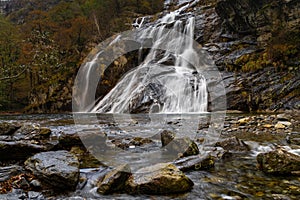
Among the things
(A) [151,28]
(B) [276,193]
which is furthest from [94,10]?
(B) [276,193]

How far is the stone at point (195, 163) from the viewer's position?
4879 millimetres

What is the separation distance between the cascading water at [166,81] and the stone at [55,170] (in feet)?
43.4

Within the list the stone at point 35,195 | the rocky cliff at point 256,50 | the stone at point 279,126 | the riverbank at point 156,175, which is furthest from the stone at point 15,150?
the rocky cliff at point 256,50

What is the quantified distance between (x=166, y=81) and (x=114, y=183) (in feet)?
52.8

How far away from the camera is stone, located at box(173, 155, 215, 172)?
16.0ft

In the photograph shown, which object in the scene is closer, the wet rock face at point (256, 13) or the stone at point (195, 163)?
the stone at point (195, 163)

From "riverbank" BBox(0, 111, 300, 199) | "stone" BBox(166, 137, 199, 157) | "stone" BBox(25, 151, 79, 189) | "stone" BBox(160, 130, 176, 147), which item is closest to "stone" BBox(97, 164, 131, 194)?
"riverbank" BBox(0, 111, 300, 199)

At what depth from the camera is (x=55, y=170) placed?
13.2 ft

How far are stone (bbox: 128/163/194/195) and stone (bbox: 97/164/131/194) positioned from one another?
0.40ft

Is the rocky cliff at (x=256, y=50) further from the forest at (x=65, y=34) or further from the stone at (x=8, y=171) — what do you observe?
the stone at (x=8, y=171)

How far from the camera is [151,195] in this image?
380 cm

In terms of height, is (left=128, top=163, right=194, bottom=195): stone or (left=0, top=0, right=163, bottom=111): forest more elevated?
(left=0, top=0, right=163, bottom=111): forest

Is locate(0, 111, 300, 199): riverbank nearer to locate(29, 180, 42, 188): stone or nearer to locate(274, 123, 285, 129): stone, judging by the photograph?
locate(29, 180, 42, 188): stone

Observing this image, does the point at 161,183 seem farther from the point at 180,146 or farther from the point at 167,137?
the point at 167,137
